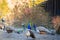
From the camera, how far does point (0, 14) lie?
11.6ft

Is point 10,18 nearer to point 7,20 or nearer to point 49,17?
point 7,20

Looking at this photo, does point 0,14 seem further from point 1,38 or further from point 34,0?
point 34,0

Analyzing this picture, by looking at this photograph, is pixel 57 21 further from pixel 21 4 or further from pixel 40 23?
pixel 21 4

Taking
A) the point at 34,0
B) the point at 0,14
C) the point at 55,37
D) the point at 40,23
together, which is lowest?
the point at 55,37

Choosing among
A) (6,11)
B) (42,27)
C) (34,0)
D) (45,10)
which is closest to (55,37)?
(42,27)

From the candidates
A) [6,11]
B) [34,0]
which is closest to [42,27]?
[34,0]

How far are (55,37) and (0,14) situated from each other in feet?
3.89

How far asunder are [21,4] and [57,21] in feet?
2.66

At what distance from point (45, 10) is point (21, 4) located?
504 millimetres

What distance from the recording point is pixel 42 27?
11.5ft

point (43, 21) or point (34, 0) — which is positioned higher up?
point (34, 0)

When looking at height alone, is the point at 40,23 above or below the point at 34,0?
below

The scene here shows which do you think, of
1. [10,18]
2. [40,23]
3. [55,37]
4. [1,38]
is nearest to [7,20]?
[10,18]

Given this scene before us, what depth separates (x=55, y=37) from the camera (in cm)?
346
